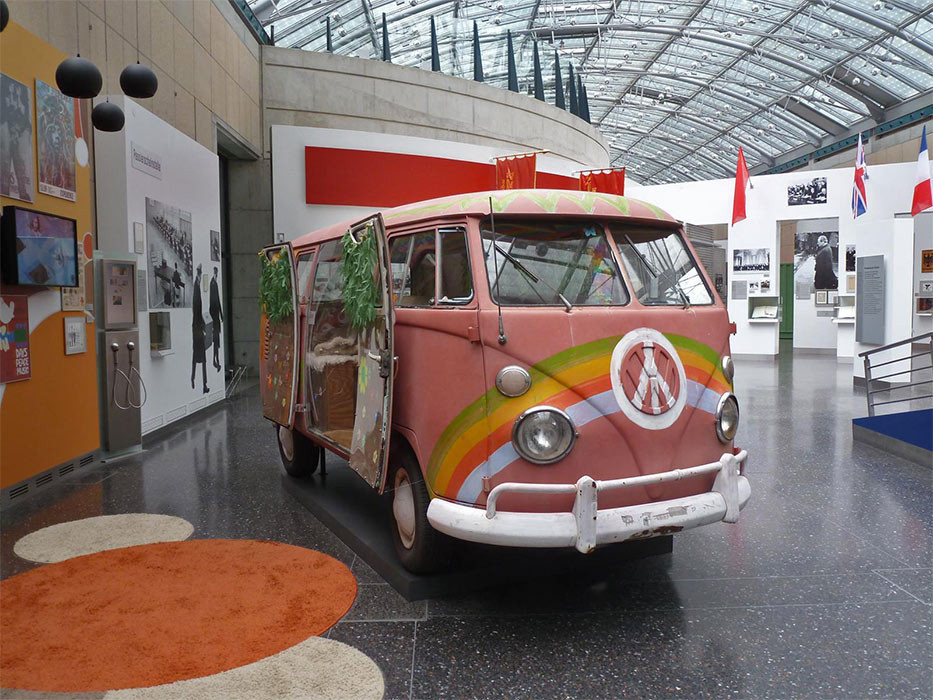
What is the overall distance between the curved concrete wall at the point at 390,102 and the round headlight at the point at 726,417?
38.6 ft

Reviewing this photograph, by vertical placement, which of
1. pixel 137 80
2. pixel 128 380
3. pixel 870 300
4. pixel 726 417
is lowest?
pixel 128 380

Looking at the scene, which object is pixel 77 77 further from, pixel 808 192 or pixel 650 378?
pixel 808 192

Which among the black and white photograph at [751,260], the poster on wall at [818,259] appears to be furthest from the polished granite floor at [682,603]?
the poster on wall at [818,259]

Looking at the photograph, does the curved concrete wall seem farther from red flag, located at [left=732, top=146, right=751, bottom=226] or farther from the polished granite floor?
the polished granite floor

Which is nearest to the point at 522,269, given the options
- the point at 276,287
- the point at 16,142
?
the point at 276,287

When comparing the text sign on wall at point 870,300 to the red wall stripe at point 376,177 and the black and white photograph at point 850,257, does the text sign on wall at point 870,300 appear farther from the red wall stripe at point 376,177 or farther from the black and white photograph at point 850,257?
the red wall stripe at point 376,177

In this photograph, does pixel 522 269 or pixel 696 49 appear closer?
pixel 522 269

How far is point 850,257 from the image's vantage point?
17672mm

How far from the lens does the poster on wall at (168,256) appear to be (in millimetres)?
8297

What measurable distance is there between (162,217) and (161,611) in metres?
6.20

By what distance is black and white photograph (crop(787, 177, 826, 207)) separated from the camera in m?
18.1

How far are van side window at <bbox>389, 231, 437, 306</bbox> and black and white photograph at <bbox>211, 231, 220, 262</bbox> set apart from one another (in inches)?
281

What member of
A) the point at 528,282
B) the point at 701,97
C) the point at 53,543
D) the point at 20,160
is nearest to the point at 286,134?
the point at 20,160

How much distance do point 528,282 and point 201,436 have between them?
5.85 metres
